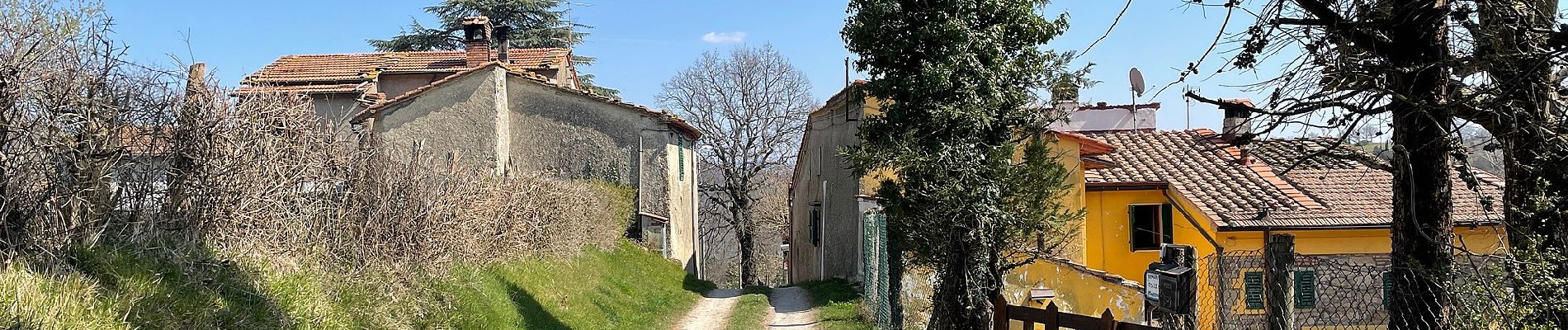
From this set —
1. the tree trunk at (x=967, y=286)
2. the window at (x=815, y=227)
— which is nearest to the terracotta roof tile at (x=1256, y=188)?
the tree trunk at (x=967, y=286)

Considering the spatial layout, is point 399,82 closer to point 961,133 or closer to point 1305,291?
point 961,133

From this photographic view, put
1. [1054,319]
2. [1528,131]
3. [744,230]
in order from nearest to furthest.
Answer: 1. [1528,131]
2. [1054,319]
3. [744,230]

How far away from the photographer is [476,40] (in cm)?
2912

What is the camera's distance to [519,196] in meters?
15.3

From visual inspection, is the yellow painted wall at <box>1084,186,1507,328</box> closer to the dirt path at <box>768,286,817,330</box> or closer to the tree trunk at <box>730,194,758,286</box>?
the dirt path at <box>768,286,817,330</box>

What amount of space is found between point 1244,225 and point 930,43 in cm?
822

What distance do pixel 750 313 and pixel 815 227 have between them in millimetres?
10067

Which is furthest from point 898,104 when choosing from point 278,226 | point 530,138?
point 530,138

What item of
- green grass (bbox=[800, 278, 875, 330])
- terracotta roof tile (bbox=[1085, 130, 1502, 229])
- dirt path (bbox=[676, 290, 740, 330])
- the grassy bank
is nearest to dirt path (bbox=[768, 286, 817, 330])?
green grass (bbox=[800, 278, 875, 330])

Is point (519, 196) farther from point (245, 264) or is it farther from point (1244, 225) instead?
point (1244, 225)

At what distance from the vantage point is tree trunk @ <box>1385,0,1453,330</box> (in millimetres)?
3709

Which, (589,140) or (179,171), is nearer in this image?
(179,171)

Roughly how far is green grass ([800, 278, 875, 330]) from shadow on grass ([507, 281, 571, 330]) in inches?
160

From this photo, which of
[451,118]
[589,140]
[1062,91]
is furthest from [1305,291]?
[451,118]
